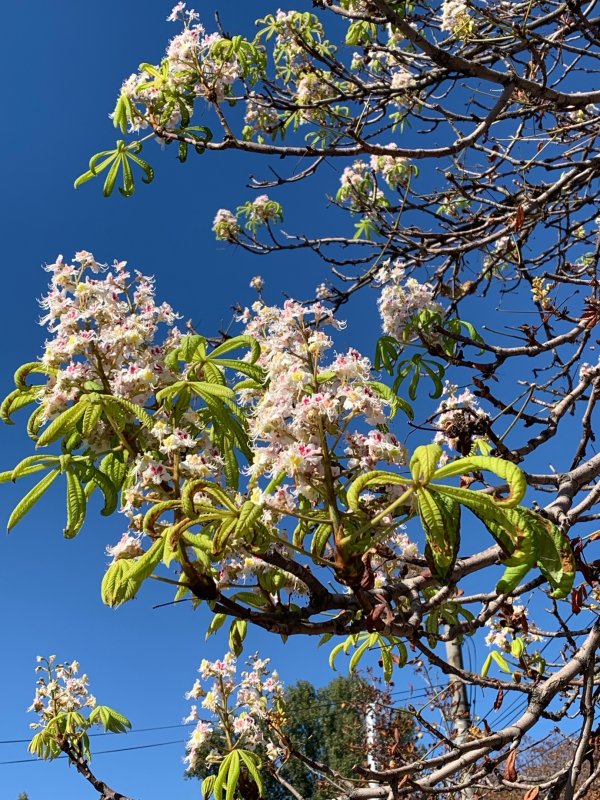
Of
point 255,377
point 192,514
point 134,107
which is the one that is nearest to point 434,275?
point 134,107

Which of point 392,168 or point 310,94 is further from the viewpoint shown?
point 392,168

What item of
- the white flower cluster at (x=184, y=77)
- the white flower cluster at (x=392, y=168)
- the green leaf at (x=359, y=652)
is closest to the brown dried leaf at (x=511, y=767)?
the green leaf at (x=359, y=652)

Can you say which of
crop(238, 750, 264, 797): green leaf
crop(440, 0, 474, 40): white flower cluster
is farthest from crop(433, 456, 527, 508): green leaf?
crop(440, 0, 474, 40): white flower cluster

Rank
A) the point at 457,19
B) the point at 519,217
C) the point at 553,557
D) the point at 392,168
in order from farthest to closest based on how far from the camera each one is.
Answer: the point at 392,168
the point at 457,19
the point at 519,217
the point at 553,557

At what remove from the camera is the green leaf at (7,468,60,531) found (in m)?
1.47

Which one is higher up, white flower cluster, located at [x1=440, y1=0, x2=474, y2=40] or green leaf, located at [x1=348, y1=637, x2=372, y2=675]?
white flower cluster, located at [x1=440, y1=0, x2=474, y2=40]

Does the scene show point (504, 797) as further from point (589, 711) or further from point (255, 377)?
point (255, 377)

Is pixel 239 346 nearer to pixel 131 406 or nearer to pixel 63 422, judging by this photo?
pixel 131 406

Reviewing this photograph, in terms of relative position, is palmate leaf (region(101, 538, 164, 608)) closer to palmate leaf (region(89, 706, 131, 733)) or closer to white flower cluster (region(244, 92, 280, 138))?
palmate leaf (region(89, 706, 131, 733))

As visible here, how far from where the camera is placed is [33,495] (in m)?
1.49

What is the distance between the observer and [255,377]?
161cm

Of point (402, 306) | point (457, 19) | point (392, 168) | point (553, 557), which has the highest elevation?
point (392, 168)

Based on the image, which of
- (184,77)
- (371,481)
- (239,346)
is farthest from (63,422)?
(184,77)

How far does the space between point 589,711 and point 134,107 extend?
3352 millimetres
